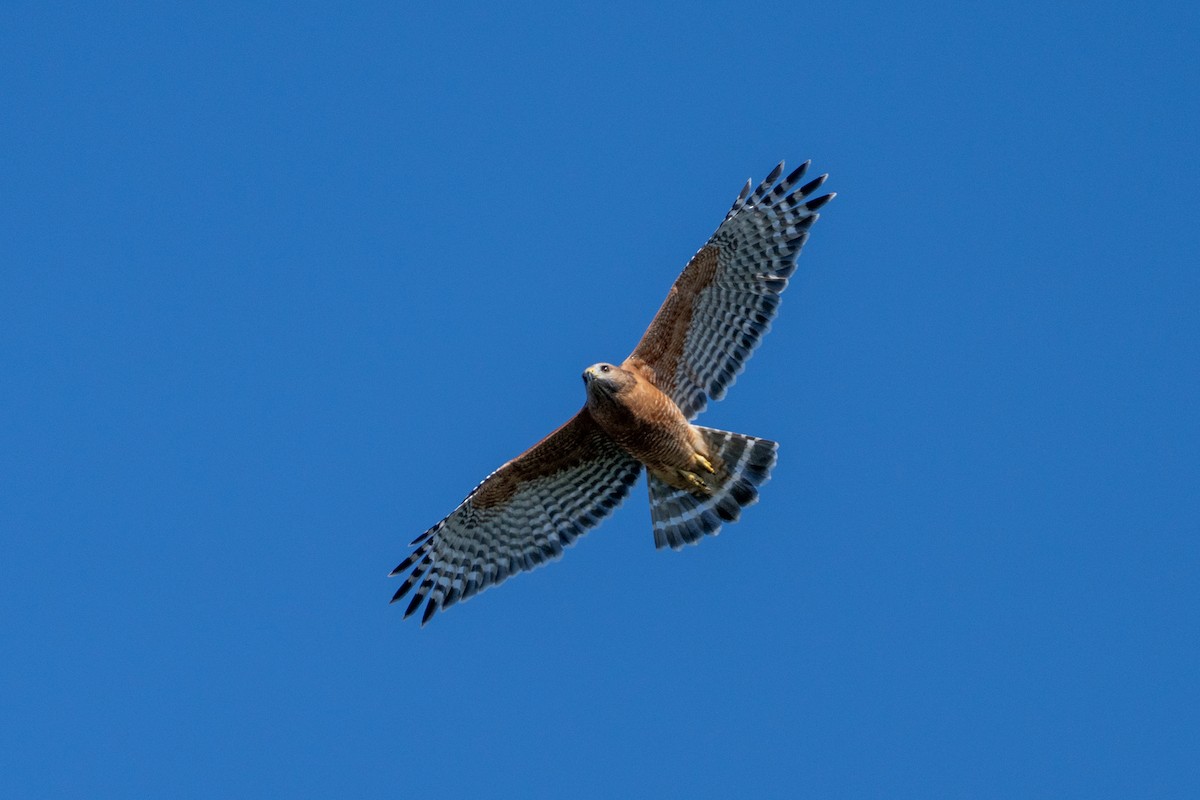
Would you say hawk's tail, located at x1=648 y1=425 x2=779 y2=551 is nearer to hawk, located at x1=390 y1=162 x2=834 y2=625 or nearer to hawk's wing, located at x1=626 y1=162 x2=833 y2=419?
hawk, located at x1=390 y1=162 x2=834 y2=625

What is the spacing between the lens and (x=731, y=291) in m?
15.5

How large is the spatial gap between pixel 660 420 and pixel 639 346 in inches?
30.0

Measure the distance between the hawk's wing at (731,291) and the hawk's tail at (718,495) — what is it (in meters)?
0.45

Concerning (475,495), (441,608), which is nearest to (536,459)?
(475,495)

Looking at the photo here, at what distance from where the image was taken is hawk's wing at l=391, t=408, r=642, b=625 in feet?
52.6

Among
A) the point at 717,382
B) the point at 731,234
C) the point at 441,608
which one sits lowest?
the point at 441,608

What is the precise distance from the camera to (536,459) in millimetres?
15859

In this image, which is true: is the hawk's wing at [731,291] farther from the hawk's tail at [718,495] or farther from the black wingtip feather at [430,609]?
the black wingtip feather at [430,609]

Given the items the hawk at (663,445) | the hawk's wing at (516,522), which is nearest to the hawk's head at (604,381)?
the hawk at (663,445)

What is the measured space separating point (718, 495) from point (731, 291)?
179 cm

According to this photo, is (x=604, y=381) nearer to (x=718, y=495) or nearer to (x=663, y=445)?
(x=663, y=445)

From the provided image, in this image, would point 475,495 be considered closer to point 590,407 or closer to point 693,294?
point 590,407

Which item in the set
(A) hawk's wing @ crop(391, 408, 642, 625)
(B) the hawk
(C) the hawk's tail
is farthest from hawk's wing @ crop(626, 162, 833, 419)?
(A) hawk's wing @ crop(391, 408, 642, 625)

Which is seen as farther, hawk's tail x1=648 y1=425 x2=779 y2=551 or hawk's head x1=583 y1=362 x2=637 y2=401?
hawk's tail x1=648 y1=425 x2=779 y2=551
